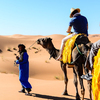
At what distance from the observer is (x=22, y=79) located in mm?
6000

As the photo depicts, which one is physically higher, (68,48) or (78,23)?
(78,23)

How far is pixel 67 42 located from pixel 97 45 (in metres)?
2.26

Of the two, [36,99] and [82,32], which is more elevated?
[82,32]

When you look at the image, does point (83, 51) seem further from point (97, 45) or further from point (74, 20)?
point (97, 45)

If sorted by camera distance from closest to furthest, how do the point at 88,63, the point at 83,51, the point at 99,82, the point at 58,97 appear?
1. the point at 99,82
2. the point at 88,63
3. the point at 83,51
4. the point at 58,97

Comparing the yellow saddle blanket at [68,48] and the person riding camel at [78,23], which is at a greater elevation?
the person riding camel at [78,23]

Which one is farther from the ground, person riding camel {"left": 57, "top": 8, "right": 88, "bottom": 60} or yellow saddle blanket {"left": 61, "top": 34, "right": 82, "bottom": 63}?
person riding camel {"left": 57, "top": 8, "right": 88, "bottom": 60}

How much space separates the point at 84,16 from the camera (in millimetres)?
5375

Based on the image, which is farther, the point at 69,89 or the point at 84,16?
the point at 69,89

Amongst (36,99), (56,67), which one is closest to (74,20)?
(36,99)

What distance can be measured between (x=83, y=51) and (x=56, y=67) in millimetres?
12163

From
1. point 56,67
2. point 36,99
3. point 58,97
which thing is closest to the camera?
point 36,99

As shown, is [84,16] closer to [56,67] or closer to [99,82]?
[99,82]

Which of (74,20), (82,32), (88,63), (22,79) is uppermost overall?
(74,20)
